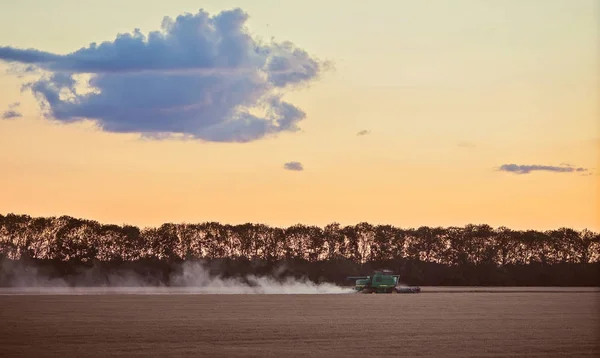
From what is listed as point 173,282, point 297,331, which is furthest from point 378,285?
point 297,331

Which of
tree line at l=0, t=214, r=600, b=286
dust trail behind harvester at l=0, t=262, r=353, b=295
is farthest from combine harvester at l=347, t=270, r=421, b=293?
tree line at l=0, t=214, r=600, b=286

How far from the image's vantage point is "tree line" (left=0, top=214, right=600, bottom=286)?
174 metres

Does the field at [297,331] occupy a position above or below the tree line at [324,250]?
below

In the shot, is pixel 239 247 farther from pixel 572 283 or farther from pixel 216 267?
pixel 572 283

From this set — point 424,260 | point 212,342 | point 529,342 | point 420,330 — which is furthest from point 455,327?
point 424,260

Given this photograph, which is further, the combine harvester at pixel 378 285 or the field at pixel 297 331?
the combine harvester at pixel 378 285

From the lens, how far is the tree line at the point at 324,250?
17412 centimetres

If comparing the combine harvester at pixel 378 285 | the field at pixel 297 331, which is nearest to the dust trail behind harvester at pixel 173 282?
the combine harvester at pixel 378 285

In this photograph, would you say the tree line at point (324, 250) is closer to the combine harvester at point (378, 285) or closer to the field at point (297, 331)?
the combine harvester at point (378, 285)

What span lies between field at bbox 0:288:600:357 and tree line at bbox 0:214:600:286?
9916 centimetres

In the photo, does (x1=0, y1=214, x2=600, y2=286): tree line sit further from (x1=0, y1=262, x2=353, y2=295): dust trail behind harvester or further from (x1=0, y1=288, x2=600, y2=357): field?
(x1=0, y1=288, x2=600, y2=357): field

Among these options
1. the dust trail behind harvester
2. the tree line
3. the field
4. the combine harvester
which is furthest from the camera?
the tree line

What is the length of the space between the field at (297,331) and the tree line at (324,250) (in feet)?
325

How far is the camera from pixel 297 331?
50.8 metres
